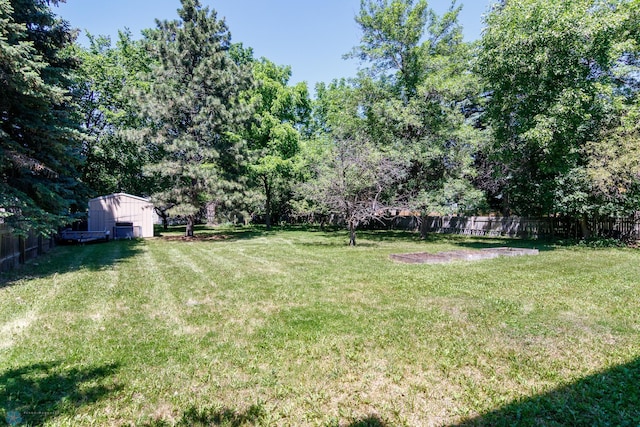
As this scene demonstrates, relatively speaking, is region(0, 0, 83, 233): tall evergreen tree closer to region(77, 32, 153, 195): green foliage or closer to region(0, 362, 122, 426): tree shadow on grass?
region(0, 362, 122, 426): tree shadow on grass

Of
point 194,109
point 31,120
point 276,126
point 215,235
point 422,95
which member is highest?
point 276,126

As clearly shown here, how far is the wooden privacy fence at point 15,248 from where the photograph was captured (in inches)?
317

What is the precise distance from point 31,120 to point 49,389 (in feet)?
28.4

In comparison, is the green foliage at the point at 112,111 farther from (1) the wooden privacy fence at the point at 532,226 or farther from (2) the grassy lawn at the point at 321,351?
(1) the wooden privacy fence at the point at 532,226

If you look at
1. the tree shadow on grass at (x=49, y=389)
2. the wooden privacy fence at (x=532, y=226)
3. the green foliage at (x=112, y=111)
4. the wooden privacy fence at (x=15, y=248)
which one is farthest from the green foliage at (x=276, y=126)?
the tree shadow on grass at (x=49, y=389)

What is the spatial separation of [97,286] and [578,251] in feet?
51.0

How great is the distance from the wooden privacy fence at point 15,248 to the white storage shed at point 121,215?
7.42m

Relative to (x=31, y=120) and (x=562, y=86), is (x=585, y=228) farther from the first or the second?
(x=31, y=120)

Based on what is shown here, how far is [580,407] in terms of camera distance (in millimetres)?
2713

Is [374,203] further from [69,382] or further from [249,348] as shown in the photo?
[69,382]

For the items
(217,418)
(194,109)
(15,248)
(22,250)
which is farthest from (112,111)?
(217,418)

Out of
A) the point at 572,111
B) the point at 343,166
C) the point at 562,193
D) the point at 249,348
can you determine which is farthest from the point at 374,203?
the point at 249,348

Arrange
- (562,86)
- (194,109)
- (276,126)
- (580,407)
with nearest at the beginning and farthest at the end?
(580,407) < (562,86) < (194,109) < (276,126)

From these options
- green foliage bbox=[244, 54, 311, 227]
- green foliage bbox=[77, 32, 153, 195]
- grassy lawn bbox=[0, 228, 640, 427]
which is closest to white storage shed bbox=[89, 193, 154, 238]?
green foliage bbox=[77, 32, 153, 195]
